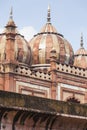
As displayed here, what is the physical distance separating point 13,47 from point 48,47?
14.8ft

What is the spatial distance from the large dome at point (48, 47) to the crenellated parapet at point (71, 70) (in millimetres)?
1729

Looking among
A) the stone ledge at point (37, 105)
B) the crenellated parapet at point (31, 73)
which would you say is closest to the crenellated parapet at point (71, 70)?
the crenellated parapet at point (31, 73)

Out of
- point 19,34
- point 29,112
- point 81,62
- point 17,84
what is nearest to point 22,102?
point 29,112

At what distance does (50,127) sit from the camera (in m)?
7.91

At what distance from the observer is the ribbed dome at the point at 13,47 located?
76.2 feet

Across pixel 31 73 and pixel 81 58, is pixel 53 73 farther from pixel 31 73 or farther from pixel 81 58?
pixel 81 58

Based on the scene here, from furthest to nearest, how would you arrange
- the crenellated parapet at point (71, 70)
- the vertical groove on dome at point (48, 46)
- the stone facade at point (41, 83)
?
1. the vertical groove on dome at point (48, 46)
2. the crenellated parapet at point (71, 70)
3. the stone facade at point (41, 83)

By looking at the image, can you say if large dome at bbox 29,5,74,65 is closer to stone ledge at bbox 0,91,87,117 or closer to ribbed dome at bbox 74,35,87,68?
ribbed dome at bbox 74,35,87,68

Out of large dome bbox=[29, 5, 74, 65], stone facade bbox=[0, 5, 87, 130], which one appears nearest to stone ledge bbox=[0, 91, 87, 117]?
stone facade bbox=[0, 5, 87, 130]

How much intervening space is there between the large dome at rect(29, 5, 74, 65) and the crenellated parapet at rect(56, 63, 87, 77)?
173cm

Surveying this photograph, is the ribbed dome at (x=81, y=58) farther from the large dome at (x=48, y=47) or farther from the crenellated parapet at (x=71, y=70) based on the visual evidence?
the crenellated parapet at (x=71, y=70)

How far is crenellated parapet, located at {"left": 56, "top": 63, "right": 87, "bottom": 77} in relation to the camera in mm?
25047

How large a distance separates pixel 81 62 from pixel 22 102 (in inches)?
935

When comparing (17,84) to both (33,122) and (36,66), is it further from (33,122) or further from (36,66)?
(33,122)
